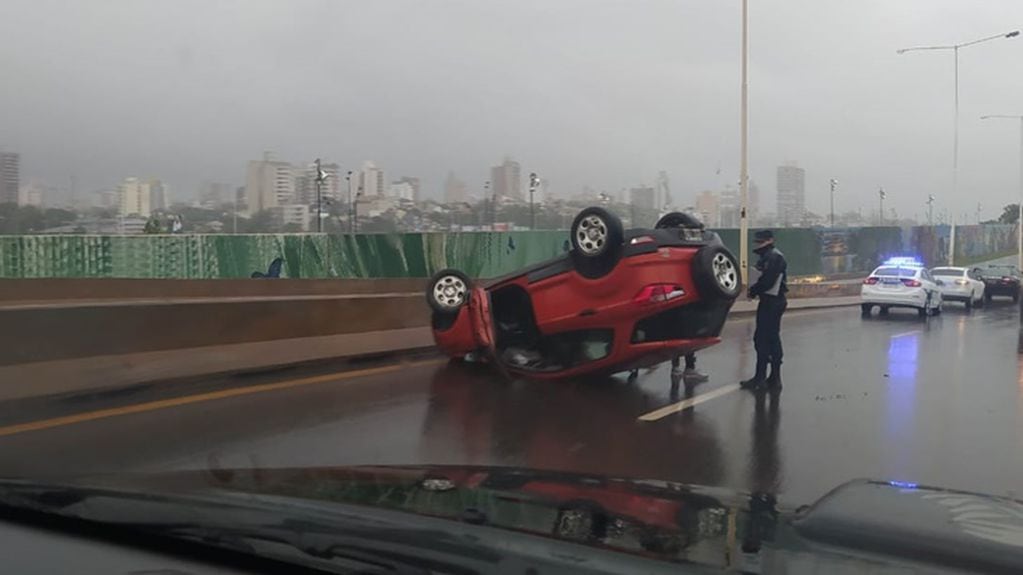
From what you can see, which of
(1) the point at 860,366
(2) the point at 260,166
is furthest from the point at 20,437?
(2) the point at 260,166

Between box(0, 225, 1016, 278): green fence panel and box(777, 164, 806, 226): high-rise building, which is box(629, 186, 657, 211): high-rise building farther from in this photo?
box(777, 164, 806, 226): high-rise building

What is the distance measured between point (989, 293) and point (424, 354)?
2821 cm

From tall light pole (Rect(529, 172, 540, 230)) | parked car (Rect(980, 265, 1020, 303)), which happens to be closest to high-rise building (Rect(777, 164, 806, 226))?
parked car (Rect(980, 265, 1020, 303))

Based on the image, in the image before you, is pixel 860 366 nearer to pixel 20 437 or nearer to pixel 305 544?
pixel 20 437

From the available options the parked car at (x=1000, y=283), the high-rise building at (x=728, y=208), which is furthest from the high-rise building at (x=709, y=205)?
the parked car at (x=1000, y=283)

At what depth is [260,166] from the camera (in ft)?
87.4

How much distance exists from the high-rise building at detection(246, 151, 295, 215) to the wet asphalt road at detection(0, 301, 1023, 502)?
14.5m

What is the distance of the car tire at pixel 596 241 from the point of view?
396 inches

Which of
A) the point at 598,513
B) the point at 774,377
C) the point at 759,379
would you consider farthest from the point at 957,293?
the point at 598,513

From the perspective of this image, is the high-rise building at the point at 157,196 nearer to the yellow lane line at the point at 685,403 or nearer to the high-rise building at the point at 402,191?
the high-rise building at the point at 402,191

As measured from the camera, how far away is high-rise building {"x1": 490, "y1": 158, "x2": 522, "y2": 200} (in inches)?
1126

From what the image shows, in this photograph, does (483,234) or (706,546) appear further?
(483,234)

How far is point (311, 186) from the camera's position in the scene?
28.1 m

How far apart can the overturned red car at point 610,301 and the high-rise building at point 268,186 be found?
16322 mm
